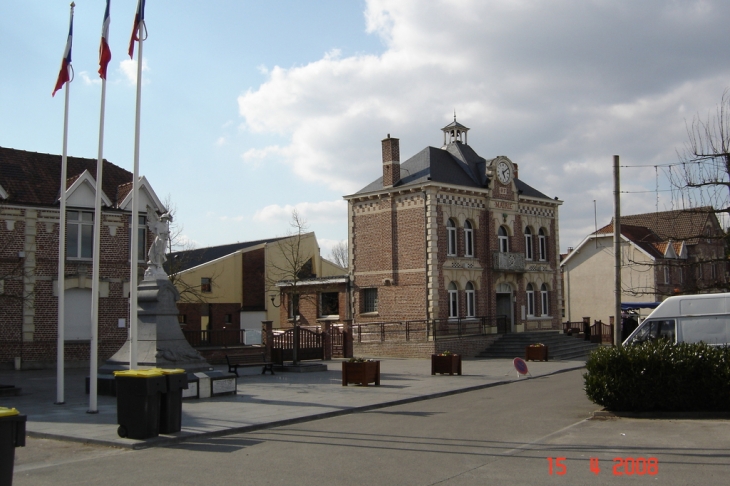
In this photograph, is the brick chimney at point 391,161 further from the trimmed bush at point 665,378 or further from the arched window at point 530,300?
the trimmed bush at point 665,378

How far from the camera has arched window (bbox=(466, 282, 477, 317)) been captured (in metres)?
35.7

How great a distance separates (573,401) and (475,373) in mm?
8304

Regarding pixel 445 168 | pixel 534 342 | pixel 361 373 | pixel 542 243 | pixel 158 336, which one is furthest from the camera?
pixel 542 243

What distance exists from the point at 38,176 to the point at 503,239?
898 inches

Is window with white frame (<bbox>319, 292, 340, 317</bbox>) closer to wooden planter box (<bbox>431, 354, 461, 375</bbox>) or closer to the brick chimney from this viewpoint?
the brick chimney

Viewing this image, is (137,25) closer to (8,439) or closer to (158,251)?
(158,251)

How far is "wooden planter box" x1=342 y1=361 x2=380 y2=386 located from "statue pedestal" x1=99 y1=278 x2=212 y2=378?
4.06m

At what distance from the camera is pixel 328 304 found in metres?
39.3

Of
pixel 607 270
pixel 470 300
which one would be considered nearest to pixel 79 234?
pixel 470 300

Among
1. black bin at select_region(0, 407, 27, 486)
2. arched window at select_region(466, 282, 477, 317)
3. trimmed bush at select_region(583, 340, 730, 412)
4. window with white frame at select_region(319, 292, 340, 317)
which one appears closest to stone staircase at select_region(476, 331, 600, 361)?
arched window at select_region(466, 282, 477, 317)

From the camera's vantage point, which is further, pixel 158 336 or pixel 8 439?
pixel 158 336

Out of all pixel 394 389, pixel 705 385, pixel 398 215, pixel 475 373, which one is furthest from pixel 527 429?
pixel 398 215

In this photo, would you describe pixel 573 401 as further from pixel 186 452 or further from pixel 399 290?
pixel 399 290

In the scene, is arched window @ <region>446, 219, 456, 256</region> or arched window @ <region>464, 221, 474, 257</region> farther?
arched window @ <region>464, 221, 474, 257</region>
